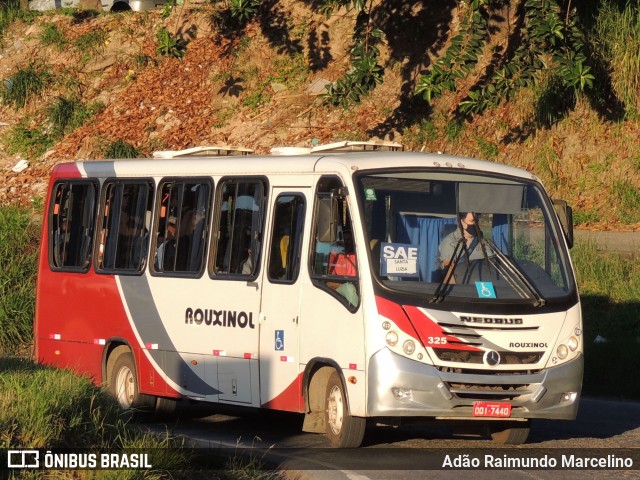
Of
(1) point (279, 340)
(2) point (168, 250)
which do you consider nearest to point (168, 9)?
(2) point (168, 250)

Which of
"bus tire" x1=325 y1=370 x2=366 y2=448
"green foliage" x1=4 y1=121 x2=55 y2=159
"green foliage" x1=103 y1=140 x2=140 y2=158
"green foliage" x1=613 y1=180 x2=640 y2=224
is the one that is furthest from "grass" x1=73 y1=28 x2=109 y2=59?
"bus tire" x1=325 y1=370 x2=366 y2=448

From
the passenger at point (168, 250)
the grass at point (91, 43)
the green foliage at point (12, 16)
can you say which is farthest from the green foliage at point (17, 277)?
the green foliage at point (12, 16)

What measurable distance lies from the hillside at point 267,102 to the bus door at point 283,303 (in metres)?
9.83

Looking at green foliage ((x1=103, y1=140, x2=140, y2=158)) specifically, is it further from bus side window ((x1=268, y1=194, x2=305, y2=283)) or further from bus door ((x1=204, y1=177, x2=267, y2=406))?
bus side window ((x1=268, y1=194, x2=305, y2=283))

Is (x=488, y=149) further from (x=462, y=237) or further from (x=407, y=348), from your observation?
(x=407, y=348)

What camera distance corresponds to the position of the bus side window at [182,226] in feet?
45.5

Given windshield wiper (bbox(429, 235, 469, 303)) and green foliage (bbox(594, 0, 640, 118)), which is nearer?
windshield wiper (bbox(429, 235, 469, 303))

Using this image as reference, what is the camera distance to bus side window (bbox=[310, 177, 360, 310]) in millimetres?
11609

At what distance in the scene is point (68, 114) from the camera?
27.8 metres

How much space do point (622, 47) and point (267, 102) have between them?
7.41 meters

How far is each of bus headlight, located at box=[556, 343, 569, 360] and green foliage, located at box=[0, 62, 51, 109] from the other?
64.0 ft

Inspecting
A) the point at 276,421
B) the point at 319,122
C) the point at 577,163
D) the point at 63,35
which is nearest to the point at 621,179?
the point at 577,163

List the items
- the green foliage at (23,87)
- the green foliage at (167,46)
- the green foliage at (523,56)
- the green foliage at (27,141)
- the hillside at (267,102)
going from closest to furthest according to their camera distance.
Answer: the green foliage at (523,56)
the hillside at (267,102)
the green foliage at (167,46)
the green foliage at (27,141)
the green foliage at (23,87)

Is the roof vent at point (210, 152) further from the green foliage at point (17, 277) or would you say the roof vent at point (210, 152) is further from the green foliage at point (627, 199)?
the green foliage at point (627, 199)
